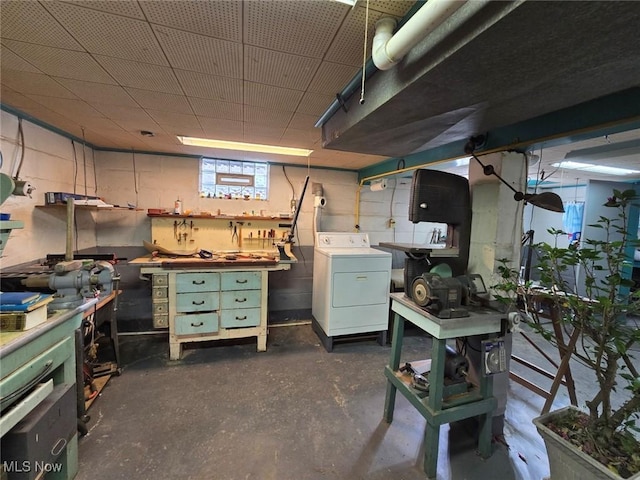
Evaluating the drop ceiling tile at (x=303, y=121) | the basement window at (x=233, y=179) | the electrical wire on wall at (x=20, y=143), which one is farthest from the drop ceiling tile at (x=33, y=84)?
the basement window at (x=233, y=179)

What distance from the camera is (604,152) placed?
2410 millimetres

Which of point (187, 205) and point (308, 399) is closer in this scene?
point (308, 399)

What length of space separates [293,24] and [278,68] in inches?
13.2

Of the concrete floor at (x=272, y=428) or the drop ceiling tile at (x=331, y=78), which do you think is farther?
the concrete floor at (x=272, y=428)

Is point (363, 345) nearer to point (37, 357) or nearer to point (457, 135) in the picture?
point (457, 135)

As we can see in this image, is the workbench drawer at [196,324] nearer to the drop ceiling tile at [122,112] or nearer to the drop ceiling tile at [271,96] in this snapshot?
the drop ceiling tile at [122,112]

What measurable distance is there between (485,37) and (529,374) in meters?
3.00

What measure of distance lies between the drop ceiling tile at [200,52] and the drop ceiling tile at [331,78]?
0.41 metres

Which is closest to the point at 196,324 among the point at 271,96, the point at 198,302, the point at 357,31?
the point at 198,302

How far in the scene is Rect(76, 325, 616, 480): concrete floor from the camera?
5.10 ft

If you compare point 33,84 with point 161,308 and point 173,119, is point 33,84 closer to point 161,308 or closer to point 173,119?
point 173,119

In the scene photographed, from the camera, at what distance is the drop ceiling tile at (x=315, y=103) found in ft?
5.62

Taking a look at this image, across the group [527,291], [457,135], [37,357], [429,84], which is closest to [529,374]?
[527,291]

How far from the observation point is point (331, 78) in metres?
1.50
